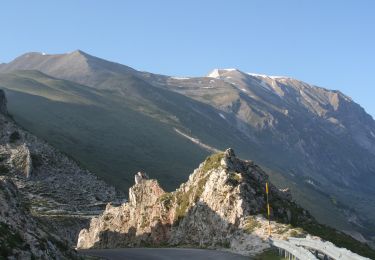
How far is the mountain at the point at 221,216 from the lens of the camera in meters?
40.7

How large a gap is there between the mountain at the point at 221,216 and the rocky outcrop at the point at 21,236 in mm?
13564

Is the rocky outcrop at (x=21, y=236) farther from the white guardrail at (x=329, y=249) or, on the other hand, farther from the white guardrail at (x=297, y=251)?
the white guardrail at (x=329, y=249)

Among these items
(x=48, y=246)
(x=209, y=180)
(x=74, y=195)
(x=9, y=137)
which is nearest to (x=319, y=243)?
(x=48, y=246)

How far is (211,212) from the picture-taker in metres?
48.3

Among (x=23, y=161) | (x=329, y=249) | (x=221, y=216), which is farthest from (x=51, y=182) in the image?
(x=329, y=249)

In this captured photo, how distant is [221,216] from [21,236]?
A: 968 inches

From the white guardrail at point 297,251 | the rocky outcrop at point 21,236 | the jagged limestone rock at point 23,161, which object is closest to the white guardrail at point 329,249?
the white guardrail at point 297,251

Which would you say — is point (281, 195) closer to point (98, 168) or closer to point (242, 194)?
point (242, 194)

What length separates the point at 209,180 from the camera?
5053 cm

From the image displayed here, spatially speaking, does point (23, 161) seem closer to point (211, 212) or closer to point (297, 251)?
point (211, 212)

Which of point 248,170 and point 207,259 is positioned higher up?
point 248,170

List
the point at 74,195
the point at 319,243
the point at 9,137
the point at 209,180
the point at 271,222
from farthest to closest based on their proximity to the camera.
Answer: the point at 9,137 → the point at 74,195 → the point at 209,180 → the point at 271,222 → the point at 319,243

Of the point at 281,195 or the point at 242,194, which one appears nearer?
the point at 242,194

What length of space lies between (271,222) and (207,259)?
9661 millimetres
